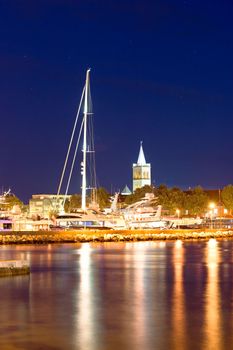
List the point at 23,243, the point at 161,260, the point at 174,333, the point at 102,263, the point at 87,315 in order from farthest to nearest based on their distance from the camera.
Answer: the point at 23,243, the point at 161,260, the point at 102,263, the point at 87,315, the point at 174,333

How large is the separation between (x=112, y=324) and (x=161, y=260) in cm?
2635

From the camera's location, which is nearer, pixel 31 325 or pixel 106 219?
pixel 31 325

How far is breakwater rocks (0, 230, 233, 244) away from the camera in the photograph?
73.5m

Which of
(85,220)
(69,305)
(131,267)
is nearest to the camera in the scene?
(69,305)

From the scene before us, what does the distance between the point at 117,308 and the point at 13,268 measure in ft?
35.4

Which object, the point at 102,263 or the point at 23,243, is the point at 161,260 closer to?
the point at 102,263

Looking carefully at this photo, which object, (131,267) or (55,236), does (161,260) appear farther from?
(55,236)

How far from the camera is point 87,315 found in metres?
21.5

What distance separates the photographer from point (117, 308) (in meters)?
23.0

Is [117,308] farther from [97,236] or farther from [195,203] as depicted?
[195,203]

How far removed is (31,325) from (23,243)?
52.5m

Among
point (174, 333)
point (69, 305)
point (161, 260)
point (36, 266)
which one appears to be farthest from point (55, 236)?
point (174, 333)

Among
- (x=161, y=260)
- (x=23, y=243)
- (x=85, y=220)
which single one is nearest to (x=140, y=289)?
(x=161, y=260)

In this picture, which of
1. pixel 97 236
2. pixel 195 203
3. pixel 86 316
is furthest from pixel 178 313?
pixel 195 203
